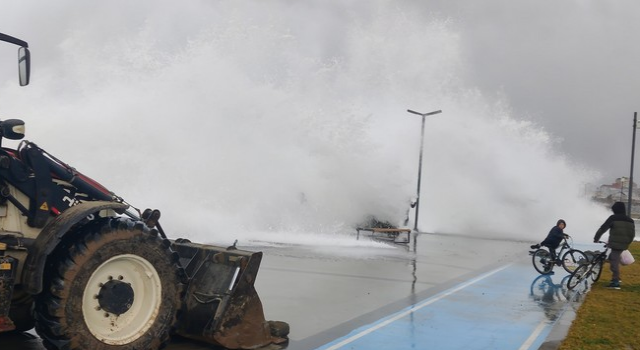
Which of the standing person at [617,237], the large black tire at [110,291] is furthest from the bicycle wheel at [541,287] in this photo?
the large black tire at [110,291]

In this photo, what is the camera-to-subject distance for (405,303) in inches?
408

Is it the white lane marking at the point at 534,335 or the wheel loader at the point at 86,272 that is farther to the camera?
the white lane marking at the point at 534,335

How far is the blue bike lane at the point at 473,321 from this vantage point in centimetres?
757

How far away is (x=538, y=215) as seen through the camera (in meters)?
46.0

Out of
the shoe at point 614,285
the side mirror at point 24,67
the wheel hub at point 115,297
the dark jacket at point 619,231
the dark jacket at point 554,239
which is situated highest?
the side mirror at point 24,67

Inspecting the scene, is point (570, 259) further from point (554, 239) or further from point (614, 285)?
point (614, 285)

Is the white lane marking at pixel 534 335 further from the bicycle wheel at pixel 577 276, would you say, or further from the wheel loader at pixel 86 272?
the bicycle wheel at pixel 577 276

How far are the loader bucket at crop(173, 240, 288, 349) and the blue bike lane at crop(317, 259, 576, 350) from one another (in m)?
1.00

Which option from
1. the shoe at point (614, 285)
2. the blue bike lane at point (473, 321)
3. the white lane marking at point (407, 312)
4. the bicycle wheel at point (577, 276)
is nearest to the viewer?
the white lane marking at point (407, 312)

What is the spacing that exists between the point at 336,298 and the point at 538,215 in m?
39.0

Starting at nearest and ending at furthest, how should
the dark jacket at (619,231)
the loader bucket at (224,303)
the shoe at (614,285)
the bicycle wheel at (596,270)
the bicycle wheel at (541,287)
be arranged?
the loader bucket at (224,303), the bicycle wheel at (541,287), the dark jacket at (619,231), the shoe at (614,285), the bicycle wheel at (596,270)

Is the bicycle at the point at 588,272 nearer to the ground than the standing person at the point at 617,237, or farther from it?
nearer to the ground

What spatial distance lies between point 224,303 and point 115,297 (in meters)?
1.18

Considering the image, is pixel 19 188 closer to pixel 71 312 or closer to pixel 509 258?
pixel 71 312
